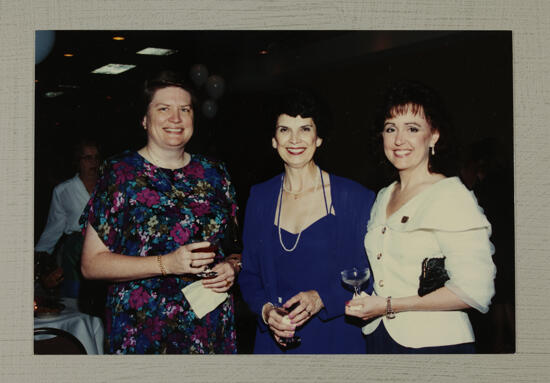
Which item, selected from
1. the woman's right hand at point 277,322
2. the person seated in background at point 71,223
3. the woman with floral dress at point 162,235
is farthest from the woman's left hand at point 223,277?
the person seated in background at point 71,223

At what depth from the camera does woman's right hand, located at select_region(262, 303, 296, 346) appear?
2.33m

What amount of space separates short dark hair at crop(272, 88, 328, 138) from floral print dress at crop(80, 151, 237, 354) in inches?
13.6

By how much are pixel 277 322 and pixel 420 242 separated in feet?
2.10

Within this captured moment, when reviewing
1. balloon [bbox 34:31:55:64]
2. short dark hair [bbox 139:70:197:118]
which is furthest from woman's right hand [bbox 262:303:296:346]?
balloon [bbox 34:31:55:64]

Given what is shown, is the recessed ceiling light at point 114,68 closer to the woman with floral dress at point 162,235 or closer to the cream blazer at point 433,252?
the woman with floral dress at point 162,235

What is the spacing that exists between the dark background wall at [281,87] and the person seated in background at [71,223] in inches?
2.0

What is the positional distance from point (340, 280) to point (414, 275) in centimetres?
29

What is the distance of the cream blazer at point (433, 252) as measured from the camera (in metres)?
2.26

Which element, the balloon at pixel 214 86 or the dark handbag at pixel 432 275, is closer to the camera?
the dark handbag at pixel 432 275

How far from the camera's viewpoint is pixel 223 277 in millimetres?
2375
